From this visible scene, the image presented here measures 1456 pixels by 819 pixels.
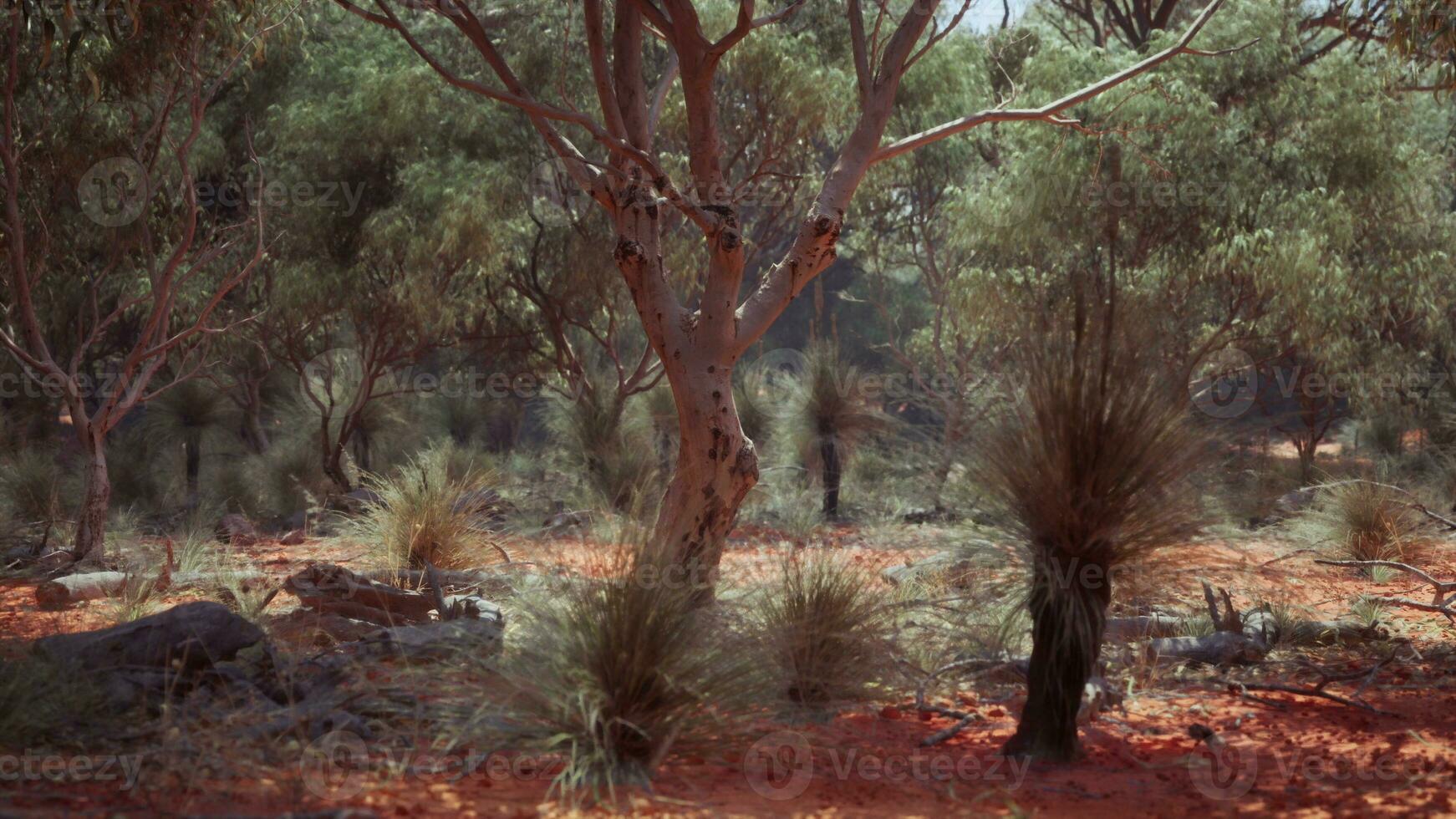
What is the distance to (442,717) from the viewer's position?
13.8 feet

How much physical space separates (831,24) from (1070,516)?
1113 cm

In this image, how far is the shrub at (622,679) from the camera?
3.89 m

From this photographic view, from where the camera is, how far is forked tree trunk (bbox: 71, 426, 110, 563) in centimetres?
823

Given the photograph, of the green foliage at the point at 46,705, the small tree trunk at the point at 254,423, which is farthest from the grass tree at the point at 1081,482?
the small tree trunk at the point at 254,423

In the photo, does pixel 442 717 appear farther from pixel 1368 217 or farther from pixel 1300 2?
pixel 1300 2

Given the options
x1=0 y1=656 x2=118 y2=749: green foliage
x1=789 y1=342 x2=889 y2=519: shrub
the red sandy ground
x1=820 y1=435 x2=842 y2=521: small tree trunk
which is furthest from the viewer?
x1=820 y1=435 x2=842 y2=521: small tree trunk

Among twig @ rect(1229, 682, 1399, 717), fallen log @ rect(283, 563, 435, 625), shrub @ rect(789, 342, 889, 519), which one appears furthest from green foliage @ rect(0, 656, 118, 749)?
shrub @ rect(789, 342, 889, 519)

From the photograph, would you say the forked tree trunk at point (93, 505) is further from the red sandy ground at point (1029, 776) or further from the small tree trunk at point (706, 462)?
the small tree trunk at point (706, 462)

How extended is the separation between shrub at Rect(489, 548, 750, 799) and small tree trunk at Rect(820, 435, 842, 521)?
9.08 metres

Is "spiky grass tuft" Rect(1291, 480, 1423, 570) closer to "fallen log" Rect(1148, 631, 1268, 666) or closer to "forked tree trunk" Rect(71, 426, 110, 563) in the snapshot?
"fallen log" Rect(1148, 631, 1268, 666)

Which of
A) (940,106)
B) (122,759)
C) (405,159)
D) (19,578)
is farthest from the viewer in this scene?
(940,106)

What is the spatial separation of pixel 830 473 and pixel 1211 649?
302 inches

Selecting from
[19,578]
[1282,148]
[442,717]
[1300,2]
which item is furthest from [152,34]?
[1300,2]

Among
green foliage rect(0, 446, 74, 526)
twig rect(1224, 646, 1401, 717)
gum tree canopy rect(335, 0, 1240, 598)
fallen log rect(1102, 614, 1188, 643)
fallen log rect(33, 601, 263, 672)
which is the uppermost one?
gum tree canopy rect(335, 0, 1240, 598)
